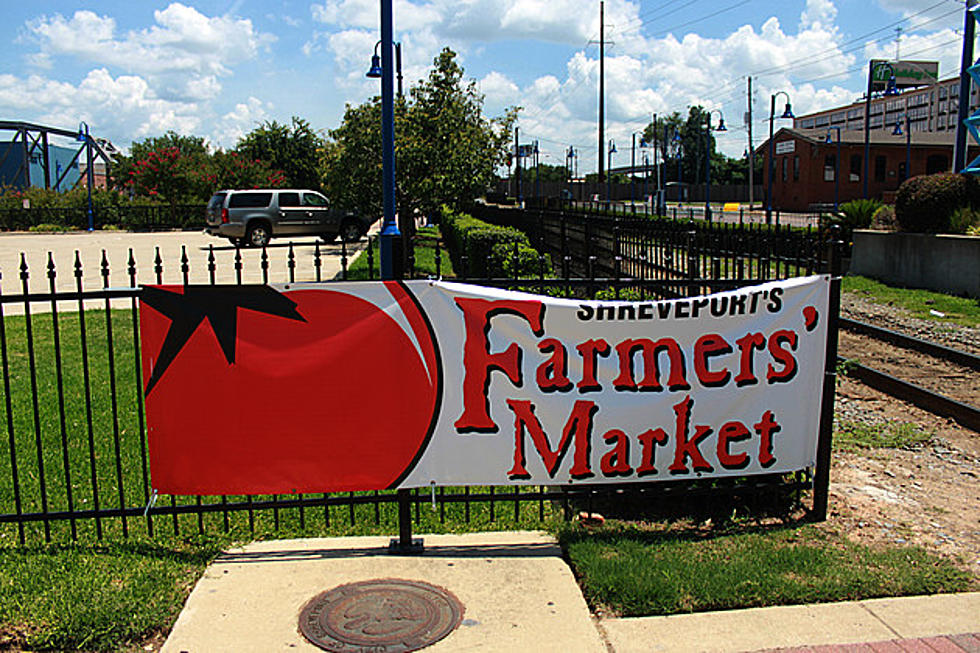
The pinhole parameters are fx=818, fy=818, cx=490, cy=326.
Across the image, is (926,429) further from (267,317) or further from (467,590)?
(267,317)

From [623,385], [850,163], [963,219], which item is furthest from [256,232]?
[850,163]

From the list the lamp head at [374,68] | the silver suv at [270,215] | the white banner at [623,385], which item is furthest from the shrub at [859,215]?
the white banner at [623,385]

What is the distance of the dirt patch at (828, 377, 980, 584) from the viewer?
4.59m

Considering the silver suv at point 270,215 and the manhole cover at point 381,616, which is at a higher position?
the silver suv at point 270,215

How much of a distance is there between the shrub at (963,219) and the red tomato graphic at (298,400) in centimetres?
1471

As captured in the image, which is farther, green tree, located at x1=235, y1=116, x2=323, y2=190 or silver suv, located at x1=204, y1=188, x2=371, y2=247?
green tree, located at x1=235, y1=116, x2=323, y2=190

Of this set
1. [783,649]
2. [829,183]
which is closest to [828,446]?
[783,649]

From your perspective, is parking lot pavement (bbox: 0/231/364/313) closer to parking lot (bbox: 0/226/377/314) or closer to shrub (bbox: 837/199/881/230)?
parking lot (bbox: 0/226/377/314)

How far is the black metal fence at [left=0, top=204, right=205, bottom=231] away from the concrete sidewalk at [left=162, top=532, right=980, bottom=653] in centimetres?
4674

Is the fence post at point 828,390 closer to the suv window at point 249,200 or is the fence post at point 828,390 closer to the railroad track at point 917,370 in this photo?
the railroad track at point 917,370

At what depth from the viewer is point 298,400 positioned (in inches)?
165

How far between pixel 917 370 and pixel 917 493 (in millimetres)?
4523

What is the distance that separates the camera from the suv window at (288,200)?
2833cm

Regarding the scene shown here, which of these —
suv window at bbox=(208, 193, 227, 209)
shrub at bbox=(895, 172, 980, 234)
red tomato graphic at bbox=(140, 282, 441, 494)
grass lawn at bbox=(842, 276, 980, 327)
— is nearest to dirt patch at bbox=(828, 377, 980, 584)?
red tomato graphic at bbox=(140, 282, 441, 494)
